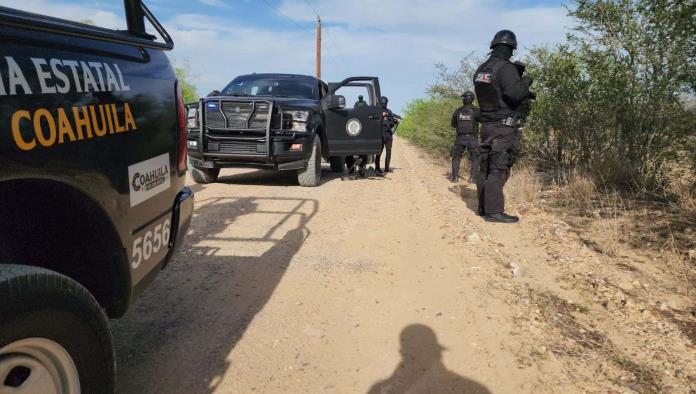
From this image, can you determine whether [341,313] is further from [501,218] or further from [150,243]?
[501,218]

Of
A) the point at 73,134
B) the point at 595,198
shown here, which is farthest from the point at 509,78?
the point at 73,134

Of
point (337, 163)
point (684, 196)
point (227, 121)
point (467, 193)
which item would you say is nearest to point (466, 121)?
point (467, 193)

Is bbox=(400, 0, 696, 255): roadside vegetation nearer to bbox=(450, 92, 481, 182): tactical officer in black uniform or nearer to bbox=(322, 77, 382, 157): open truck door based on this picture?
bbox=(450, 92, 481, 182): tactical officer in black uniform

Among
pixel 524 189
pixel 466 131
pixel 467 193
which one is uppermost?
pixel 466 131

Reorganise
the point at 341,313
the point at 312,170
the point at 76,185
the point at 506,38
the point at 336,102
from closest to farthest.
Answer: the point at 76,185, the point at 341,313, the point at 506,38, the point at 312,170, the point at 336,102

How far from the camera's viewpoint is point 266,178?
948cm

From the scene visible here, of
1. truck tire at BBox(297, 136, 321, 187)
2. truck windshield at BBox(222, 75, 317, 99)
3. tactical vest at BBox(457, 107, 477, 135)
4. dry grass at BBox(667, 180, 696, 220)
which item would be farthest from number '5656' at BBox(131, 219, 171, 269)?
tactical vest at BBox(457, 107, 477, 135)

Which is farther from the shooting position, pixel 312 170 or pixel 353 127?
pixel 353 127

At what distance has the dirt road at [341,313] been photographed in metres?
2.45

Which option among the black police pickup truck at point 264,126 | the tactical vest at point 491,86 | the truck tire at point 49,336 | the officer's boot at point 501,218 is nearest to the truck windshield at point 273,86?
the black police pickup truck at point 264,126

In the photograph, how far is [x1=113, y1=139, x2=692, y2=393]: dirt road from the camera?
245cm

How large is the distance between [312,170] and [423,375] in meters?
5.96

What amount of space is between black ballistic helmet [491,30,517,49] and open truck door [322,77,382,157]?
343 centimetres

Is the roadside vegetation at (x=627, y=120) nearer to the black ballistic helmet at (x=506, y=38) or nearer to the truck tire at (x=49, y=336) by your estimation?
the black ballistic helmet at (x=506, y=38)
